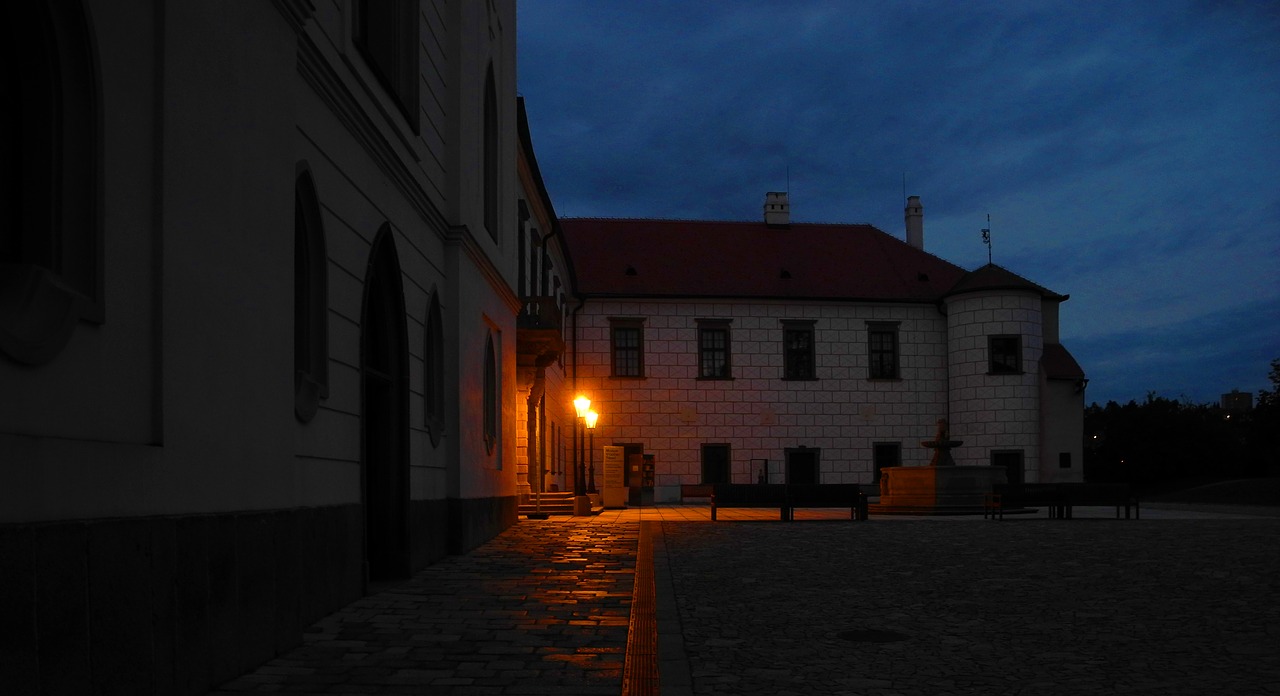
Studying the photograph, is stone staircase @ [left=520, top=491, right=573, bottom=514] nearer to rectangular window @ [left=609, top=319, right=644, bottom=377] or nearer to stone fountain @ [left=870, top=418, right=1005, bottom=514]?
stone fountain @ [left=870, top=418, right=1005, bottom=514]

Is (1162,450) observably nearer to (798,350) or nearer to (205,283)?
(798,350)

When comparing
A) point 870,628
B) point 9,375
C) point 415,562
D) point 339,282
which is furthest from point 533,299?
point 9,375

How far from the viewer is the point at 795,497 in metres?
26.3

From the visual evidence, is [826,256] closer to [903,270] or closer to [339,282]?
[903,270]

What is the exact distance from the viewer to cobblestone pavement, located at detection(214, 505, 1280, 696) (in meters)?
6.55

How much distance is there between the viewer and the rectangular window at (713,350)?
46.2 m

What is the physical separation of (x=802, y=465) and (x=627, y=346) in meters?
8.12

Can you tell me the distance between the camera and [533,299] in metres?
24.7

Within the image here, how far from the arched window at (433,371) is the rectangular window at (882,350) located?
3341 centimetres

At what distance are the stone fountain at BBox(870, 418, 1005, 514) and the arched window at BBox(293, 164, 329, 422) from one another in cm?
2294

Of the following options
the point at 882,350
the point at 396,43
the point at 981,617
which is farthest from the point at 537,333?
the point at 882,350

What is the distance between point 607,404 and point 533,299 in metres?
20.8

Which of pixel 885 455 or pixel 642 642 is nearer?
pixel 642 642

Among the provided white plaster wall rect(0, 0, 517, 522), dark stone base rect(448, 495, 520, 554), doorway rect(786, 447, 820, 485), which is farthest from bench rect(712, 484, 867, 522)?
doorway rect(786, 447, 820, 485)
